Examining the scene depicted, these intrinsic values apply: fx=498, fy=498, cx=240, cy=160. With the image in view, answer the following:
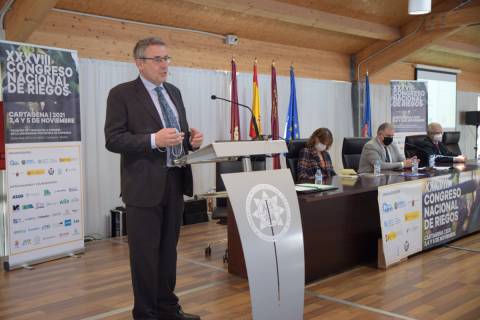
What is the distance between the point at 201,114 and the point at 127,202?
4.01 metres

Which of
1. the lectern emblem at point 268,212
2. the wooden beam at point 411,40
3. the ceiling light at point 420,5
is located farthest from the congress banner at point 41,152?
the wooden beam at point 411,40

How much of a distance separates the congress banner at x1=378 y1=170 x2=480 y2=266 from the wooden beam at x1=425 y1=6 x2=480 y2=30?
3384 millimetres

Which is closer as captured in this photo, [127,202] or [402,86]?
[127,202]

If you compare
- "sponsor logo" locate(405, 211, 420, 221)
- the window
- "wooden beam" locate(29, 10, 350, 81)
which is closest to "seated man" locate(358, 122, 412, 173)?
"sponsor logo" locate(405, 211, 420, 221)

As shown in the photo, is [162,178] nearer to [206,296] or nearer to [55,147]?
[206,296]

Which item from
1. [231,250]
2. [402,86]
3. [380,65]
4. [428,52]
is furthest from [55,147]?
[428,52]

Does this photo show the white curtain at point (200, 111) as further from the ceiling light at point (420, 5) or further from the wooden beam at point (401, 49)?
the ceiling light at point (420, 5)

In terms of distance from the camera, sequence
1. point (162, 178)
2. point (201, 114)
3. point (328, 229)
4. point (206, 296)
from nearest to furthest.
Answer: point (162, 178) → point (206, 296) → point (328, 229) → point (201, 114)

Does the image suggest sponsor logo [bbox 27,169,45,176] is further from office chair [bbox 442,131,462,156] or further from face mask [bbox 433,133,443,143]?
office chair [bbox 442,131,462,156]

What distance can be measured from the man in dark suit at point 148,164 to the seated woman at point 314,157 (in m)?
2.43

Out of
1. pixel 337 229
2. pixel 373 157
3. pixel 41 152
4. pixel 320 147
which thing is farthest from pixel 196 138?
pixel 373 157

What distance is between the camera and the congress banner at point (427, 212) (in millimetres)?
3850

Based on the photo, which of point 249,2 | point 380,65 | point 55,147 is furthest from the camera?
point 380,65

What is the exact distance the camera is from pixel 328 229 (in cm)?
367
